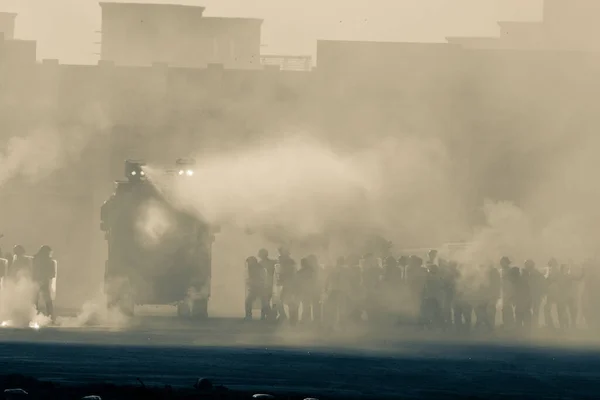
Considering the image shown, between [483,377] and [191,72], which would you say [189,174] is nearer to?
[191,72]

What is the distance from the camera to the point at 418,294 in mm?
81375

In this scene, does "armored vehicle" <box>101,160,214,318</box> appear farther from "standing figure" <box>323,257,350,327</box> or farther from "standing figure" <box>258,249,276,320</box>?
"standing figure" <box>323,257,350,327</box>

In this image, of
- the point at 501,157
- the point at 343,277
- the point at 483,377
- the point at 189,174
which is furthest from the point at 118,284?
the point at 483,377

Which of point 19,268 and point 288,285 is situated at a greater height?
point 19,268

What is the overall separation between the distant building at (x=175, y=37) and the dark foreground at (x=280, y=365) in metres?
38.1

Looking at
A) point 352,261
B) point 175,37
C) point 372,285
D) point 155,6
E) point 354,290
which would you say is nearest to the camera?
point 354,290

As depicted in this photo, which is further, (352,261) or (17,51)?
(17,51)

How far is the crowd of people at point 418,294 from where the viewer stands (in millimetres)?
79062

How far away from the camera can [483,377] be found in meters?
53.6

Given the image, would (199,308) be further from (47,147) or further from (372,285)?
(47,147)

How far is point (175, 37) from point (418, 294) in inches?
1514

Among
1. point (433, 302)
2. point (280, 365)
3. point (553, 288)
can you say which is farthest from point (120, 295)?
point (280, 365)

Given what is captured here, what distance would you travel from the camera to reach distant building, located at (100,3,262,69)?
111m

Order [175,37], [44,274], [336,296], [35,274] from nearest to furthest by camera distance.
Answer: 1. [35,274]
2. [44,274]
3. [336,296]
4. [175,37]
